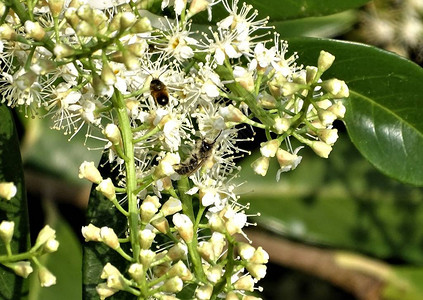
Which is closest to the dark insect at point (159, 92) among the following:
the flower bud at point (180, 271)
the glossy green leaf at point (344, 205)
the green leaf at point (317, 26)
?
the flower bud at point (180, 271)

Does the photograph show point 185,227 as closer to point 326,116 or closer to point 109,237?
point 109,237

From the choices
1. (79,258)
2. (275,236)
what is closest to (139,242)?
(79,258)

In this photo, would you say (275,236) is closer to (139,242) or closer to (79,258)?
(79,258)

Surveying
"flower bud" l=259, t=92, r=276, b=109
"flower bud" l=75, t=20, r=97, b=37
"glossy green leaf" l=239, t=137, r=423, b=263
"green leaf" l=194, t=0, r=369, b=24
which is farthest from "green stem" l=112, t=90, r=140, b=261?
"glossy green leaf" l=239, t=137, r=423, b=263

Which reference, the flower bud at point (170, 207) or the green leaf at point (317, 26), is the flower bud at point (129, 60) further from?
the green leaf at point (317, 26)

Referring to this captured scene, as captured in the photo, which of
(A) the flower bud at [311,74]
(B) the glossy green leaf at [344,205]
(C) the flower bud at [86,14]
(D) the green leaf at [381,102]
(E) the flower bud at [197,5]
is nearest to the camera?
(C) the flower bud at [86,14]
